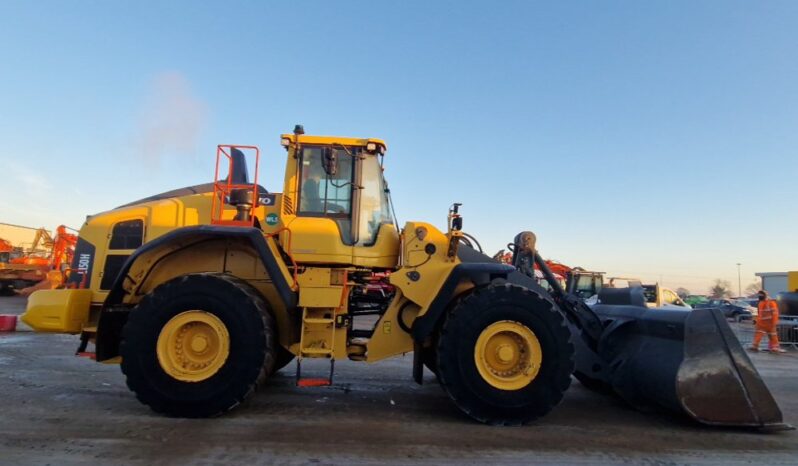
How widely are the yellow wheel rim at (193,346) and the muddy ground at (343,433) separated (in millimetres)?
478

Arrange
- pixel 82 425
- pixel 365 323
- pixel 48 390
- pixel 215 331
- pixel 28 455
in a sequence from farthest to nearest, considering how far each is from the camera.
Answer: pixel 365 323
pixel 48 390
pixel 215 331
pixel 82 425
pixel 28 455

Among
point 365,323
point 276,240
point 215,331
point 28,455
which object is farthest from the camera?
point 365,323

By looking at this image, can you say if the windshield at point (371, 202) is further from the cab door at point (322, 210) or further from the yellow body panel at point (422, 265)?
the yellow body panel at point (422, 265)

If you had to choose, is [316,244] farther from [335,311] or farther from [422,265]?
[422,265]

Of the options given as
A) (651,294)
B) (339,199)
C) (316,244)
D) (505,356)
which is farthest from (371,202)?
(651,294)

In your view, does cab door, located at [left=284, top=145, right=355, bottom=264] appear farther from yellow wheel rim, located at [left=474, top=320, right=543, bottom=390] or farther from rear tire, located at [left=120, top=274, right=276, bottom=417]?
yellow wheel rim, located at [left=474, top=320, right=543, bottom=390]

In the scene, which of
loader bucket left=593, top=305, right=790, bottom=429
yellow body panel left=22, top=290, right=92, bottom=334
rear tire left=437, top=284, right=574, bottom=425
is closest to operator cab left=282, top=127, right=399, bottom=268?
rear tire left=437, top=284, right=574, bottom=425

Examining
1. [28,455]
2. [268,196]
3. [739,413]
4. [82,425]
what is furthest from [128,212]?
[739,413]

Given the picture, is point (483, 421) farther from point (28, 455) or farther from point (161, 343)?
point (28, 455)

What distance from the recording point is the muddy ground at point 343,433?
150 inches

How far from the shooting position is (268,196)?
5.37 metres

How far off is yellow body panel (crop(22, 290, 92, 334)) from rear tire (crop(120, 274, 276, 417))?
801 millimetres

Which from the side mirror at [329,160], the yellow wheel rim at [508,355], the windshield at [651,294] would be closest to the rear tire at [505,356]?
the yellow wheel rim at [508,355]

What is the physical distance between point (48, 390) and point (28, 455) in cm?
255
